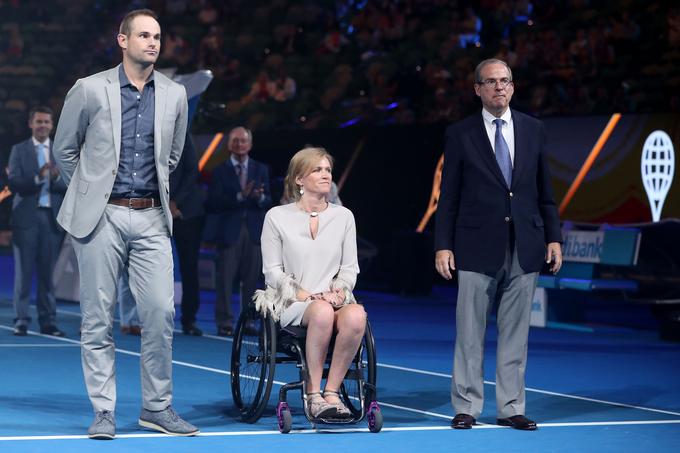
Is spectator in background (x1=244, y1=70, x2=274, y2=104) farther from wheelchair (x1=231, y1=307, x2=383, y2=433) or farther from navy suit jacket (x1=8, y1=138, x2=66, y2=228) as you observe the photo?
wheelchair (x1=231, y1=307, x2=383, y2=433)

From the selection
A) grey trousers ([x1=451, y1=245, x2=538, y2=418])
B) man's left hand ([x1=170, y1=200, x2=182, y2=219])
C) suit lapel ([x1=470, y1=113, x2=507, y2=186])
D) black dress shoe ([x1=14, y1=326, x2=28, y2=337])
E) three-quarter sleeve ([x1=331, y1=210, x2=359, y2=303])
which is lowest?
black dress shoe ([x1=14, y1=326, x2=28, y2=337])

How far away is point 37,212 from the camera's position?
1112 centimetres

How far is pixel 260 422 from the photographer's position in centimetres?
694

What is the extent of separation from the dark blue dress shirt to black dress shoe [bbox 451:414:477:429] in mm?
1933

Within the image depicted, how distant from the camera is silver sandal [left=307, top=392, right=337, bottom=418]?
256 inches

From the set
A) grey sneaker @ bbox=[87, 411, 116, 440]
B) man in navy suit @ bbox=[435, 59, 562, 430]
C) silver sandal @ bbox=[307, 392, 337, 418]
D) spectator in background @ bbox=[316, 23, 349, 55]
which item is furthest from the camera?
spectator in background @ bbox=[316, 23, 349, 55]

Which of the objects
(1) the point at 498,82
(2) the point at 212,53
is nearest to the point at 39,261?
(1) the point at 498,82

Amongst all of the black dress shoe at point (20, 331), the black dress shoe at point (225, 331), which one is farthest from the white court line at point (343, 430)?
the black dress shoe at point (20, 331)

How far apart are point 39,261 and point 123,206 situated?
5.08m

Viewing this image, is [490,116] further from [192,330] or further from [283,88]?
[283,88]

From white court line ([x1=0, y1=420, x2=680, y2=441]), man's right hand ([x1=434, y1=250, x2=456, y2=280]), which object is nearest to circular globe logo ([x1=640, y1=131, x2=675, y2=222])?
white court line ([x1=0, y1=420, x2=680, y2=441])

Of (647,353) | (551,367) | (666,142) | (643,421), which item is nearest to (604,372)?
(551,367)

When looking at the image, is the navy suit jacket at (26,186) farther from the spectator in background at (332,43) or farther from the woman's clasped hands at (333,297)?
the spectator in background at (332,43)

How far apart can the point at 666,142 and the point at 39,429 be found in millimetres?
8273
